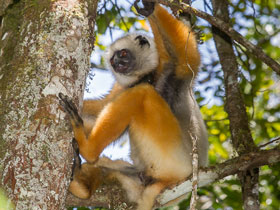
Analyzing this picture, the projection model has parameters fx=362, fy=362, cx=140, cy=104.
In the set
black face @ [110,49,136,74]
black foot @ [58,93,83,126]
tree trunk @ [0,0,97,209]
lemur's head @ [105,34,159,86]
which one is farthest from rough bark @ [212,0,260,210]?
tree trunk @ [0,0,97,209]

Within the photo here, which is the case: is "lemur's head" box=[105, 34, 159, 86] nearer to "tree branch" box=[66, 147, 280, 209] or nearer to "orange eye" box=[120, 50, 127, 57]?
"orange eye" box=[120, 50, 127, 57]

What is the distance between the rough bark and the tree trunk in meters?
2.65

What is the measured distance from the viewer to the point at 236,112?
5.64 meters

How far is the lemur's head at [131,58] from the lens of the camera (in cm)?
Result: 631

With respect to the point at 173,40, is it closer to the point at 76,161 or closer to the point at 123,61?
the point at 123,61

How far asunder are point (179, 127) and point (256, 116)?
4476 millimetres

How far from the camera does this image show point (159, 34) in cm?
534

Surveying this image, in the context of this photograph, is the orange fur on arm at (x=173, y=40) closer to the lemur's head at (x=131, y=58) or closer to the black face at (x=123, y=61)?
the lemur's head at (x=131, y=58)

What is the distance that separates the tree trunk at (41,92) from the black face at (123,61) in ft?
8.28

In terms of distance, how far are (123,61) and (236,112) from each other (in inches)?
86.3

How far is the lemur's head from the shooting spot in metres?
6.31

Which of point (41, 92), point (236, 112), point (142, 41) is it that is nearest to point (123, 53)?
point (142, 41)

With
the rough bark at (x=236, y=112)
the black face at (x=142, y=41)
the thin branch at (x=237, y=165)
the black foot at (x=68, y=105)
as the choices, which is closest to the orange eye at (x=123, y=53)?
the black face at (x=142, y=41)

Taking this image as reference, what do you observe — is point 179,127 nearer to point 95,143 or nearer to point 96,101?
point 95,143
